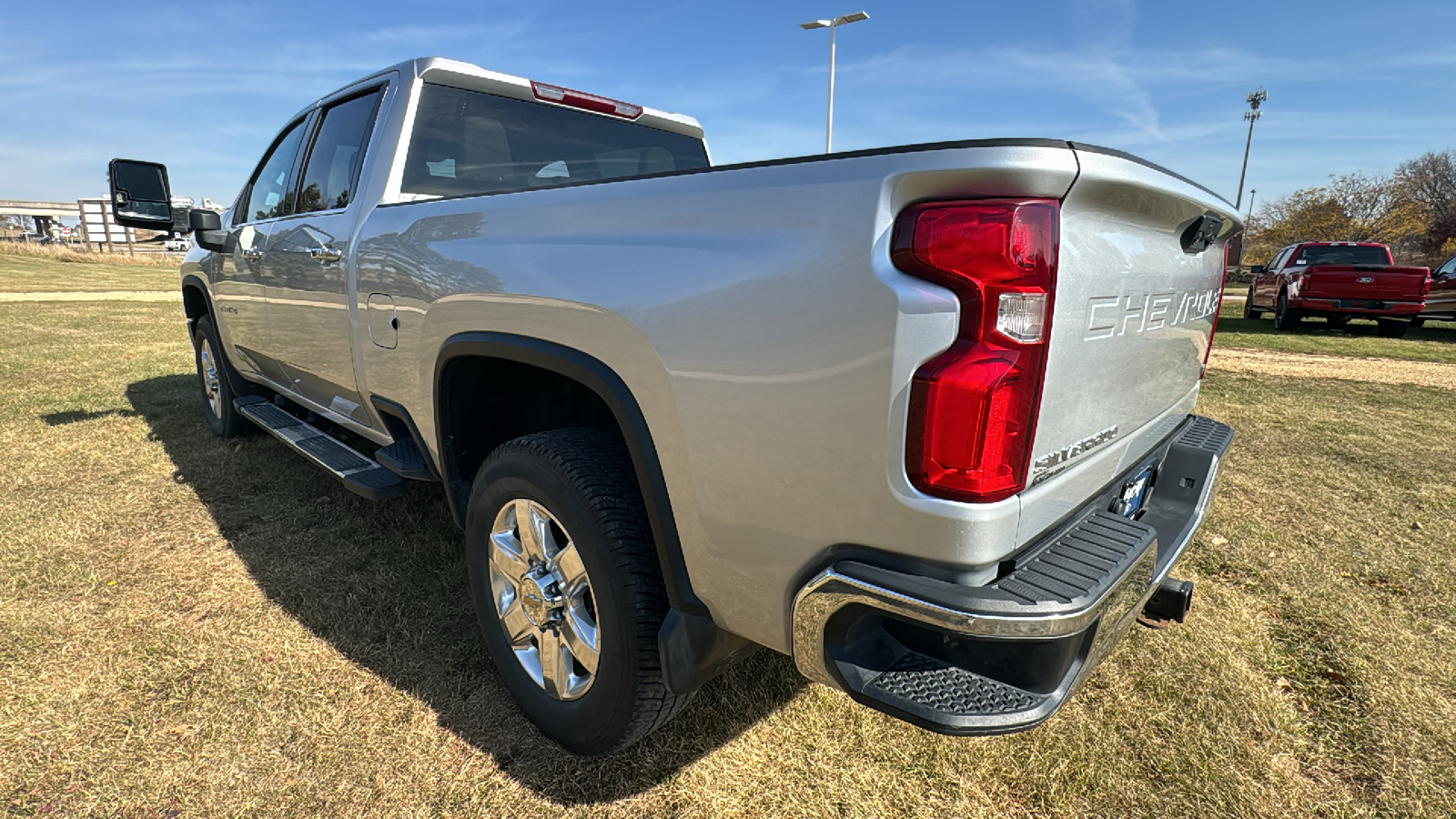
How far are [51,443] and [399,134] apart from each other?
12.7 ft

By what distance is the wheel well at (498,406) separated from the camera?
2.38m

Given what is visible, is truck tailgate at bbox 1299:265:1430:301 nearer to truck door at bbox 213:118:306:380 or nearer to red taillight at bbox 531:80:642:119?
red taillight at bbox 531:80:642:119

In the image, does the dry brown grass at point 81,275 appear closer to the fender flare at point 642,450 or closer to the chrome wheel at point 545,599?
the chrome wheel at point 545,599

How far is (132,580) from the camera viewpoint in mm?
3043

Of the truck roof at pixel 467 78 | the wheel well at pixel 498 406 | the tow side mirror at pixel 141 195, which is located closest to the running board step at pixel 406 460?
the wheel well at pixel 498 406

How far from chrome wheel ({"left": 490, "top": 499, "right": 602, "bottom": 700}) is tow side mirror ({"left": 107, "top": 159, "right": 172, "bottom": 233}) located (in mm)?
3276

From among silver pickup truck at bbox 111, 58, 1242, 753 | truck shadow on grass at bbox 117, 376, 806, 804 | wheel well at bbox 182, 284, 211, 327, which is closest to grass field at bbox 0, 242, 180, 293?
wheel well at bbox 182, 284, 211, 327

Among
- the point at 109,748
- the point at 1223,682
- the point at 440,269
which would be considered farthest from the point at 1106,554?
Result: the point at 109,748

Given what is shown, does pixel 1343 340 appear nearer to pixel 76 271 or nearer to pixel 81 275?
pixel 81 275

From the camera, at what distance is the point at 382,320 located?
8.63 feet

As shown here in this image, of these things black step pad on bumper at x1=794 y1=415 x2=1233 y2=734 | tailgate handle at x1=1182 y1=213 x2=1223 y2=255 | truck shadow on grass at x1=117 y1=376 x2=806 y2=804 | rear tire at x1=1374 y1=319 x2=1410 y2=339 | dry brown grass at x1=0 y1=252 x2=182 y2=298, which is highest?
tailgate handle at x1=1182 y1=213 x2=1223 y2=255

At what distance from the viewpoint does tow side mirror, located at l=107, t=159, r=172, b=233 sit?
4004 mm

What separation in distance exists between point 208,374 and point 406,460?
11.5ft

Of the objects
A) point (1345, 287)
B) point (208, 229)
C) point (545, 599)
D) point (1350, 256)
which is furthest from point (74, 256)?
point (1350, 256)
